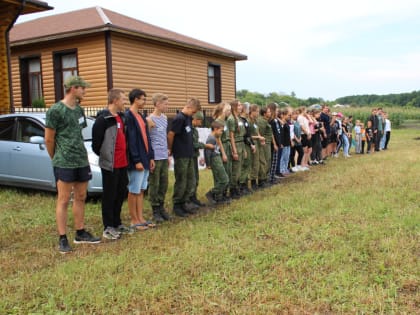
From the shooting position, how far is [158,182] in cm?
649

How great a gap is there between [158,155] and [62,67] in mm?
12074

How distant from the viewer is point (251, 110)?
359 inches

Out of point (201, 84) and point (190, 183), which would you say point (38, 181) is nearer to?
point (190, 183)

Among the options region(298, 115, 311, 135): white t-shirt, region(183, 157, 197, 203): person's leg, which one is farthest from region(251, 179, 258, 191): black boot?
region(298, 115, 311, 135): white t-shirt

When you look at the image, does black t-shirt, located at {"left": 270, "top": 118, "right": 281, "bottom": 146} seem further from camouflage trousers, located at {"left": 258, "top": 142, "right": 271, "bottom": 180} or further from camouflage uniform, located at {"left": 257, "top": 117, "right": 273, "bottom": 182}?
camouflage trousers, located at {"left": 258, "top": 142, "right": 271, "bottom": 180}

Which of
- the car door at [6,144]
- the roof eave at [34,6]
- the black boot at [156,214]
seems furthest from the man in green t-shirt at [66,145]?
the roof eave at [34,6]

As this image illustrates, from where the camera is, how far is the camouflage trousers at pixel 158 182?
6469 millimetres

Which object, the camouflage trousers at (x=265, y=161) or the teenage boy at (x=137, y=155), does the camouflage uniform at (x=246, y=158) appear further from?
the teenage boy at (x=137, y=155)

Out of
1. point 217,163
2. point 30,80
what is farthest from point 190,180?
point 30,80

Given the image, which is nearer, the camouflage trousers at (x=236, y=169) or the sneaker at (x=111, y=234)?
the sneaker at (x=111, y=234)

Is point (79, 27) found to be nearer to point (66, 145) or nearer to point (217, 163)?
point (217, 163)

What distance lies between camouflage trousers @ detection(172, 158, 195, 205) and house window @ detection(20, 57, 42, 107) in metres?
12.7

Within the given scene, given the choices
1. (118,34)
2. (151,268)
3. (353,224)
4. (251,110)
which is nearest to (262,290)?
(151,268)

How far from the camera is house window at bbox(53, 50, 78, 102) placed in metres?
16.6
